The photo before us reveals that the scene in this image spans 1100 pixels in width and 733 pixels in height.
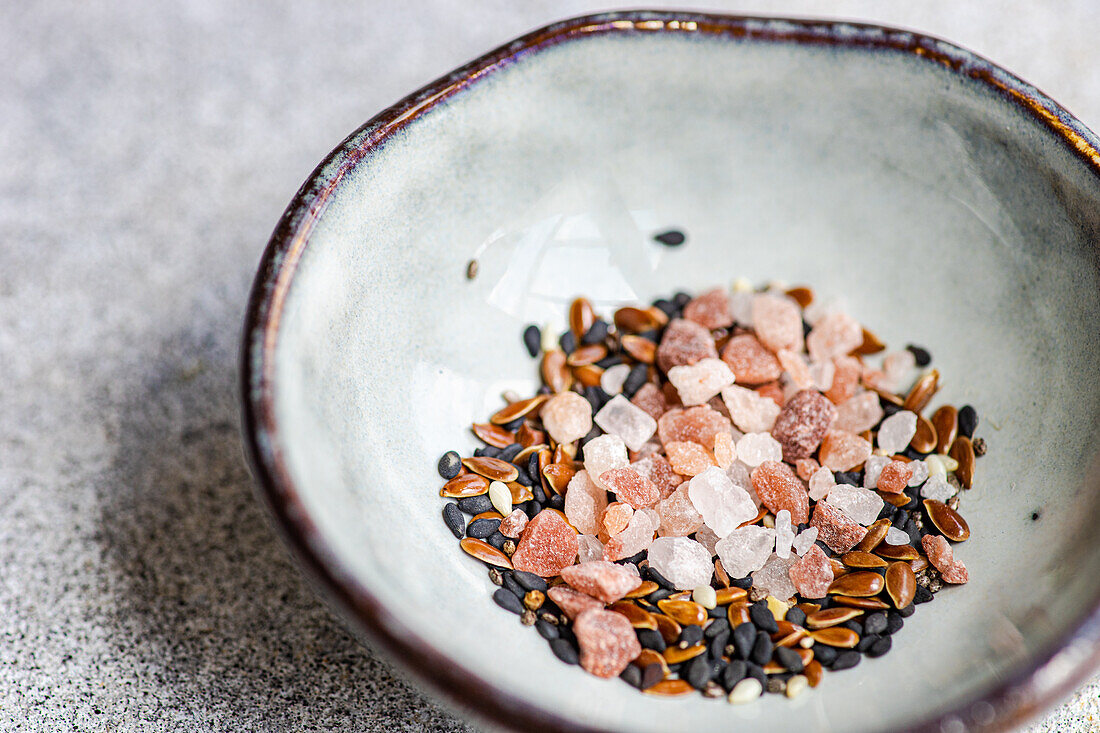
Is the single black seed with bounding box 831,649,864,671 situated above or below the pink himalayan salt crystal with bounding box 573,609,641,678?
above

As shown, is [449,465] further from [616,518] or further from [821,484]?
[821,484]

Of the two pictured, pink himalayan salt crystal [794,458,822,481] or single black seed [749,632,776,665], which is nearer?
single black seed [749,632,776,665]

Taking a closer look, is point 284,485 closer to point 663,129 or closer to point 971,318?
point 663,129

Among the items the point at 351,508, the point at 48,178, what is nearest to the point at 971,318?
the point at 351,508

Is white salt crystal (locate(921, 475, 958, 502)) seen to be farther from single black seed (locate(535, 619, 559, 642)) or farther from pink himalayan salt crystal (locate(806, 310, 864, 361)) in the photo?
single black seed (locate(535, 619, 559, 642))

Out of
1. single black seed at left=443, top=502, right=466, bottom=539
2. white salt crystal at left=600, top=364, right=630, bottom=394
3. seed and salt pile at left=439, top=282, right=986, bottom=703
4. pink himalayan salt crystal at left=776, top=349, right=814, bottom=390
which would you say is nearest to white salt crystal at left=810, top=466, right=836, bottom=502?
seed and salt pile at left=439, top=282, right=986, bottom=703

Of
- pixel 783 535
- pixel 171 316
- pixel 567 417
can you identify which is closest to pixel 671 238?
pixel 567 417

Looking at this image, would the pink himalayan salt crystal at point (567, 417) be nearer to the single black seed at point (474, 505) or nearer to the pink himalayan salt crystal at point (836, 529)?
the single black seed at point (474, 505)
